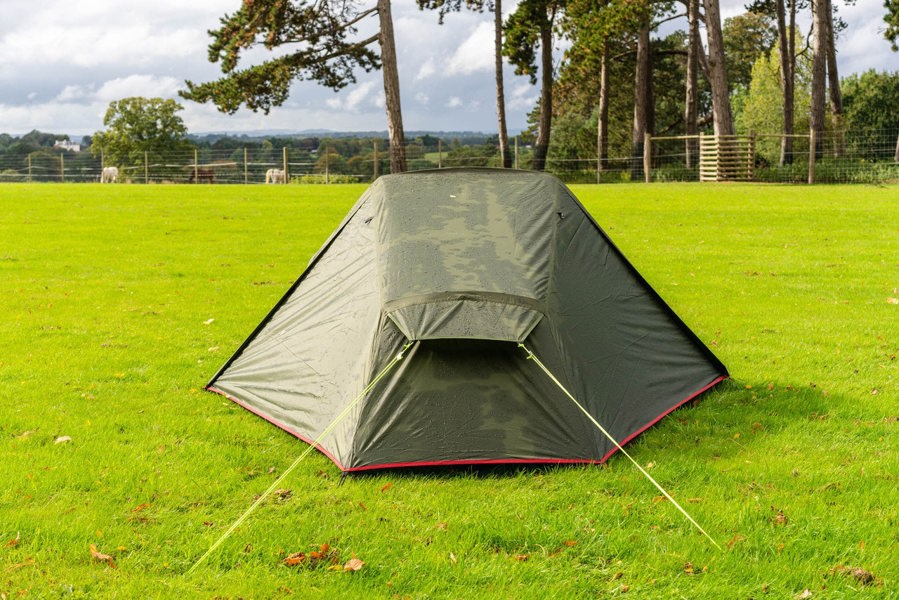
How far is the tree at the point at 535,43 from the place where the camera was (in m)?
34.9

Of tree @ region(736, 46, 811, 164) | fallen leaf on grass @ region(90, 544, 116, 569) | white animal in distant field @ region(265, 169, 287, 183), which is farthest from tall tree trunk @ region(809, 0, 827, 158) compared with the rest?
fallen leaf on grass @ region(90, 544, 116, 569)

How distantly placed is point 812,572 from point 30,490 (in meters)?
3.88

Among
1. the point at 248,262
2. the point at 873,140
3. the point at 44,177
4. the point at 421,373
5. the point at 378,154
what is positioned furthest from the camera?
the point at 44,177

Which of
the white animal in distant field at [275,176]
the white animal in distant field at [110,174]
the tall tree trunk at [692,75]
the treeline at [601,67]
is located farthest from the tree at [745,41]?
the white animal in distant field at [110,174]

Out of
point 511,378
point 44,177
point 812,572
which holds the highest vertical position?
point 44,177

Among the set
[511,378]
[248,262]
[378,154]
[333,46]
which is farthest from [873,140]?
[511,378]

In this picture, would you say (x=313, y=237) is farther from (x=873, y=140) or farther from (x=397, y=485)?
(x=873, y=140)

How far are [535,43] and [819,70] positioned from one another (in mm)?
11374

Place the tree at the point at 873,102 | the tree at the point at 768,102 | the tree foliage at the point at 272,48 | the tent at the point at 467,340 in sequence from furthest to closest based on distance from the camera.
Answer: the tree at the point at 768,102
the tree at the point at 873,102
the tree foliage at the point at 272,48
the tent at the point at 467,340

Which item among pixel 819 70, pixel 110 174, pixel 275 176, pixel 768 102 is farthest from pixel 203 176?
pixel 768 102

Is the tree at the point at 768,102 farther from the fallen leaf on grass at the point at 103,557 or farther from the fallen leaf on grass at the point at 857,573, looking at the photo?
the fallen leaf on grass at the point at 103,557

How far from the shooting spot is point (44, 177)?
46.2 meters

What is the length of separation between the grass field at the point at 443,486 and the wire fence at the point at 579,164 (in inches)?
778

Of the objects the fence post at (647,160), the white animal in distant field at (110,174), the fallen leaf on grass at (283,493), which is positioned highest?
the white animal in distant field at (110,174)
